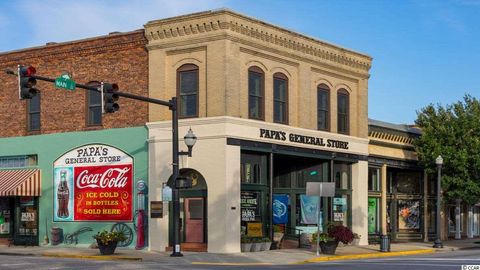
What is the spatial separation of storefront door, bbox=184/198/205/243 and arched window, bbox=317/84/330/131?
292 inches

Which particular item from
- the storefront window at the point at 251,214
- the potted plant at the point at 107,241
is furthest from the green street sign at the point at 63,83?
the storefront window at the point at 251,214

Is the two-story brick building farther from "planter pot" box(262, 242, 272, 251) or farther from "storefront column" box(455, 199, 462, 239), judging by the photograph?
"storefront column" box(455, 199, 462, 239)

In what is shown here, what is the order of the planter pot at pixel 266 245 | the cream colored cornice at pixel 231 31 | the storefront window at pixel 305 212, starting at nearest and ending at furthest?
the cream colored cornice at pixel 231 31 < the planter pot at pixel 266 245 < the storefront window at pixel 305 212

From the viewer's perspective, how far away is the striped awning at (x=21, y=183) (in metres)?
36.5

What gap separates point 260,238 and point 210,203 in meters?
2.83

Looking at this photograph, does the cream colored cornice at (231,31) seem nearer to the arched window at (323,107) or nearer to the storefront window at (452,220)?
the arched window at (323,107)

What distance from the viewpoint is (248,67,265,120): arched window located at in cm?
3362

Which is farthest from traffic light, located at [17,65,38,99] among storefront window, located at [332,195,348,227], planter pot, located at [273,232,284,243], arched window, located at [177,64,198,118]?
storefront window, located at [332,195,348,227]

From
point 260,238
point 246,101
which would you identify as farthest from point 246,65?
point 260,238

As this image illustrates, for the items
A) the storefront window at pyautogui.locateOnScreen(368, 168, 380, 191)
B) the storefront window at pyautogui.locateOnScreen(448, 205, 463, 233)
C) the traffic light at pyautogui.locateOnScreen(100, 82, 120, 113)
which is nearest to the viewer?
the traffic light at pyautogui.locateOnScreen(100, 82, 120, 113)

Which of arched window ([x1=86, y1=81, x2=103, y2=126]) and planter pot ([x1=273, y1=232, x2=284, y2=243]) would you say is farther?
arched window ([x1=86, y1=81, x2=103, y2=126])

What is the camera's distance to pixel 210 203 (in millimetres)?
32375

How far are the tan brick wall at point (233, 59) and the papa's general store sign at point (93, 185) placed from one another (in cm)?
306

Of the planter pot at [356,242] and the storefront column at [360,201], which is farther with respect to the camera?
the storefront column at [360,201]
